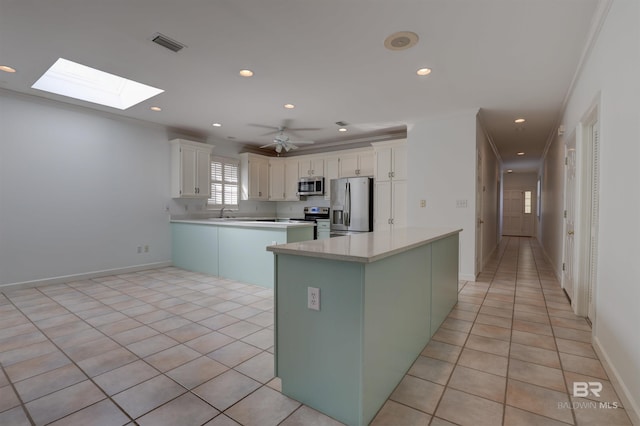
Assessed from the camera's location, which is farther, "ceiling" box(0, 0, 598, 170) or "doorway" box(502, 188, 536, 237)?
"doorway" box(502, 188, 536, 237)

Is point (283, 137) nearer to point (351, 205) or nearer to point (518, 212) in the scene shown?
point (351, 205)

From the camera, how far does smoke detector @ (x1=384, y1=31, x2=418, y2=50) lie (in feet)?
8.16

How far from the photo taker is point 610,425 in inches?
61.5

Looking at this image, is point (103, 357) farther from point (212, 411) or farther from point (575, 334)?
point (575, 334)

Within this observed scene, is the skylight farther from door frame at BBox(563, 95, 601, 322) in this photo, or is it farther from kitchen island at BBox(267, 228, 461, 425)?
door frame at BBox(563, 95, 601, 322)

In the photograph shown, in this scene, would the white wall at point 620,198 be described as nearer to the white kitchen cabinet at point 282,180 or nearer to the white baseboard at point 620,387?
the white baseboard at point 620,387

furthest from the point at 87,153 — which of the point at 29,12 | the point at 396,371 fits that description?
the point at 396,371

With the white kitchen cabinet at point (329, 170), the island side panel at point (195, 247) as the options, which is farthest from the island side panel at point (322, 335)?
the white kitchen cabinet at point (329, 170)

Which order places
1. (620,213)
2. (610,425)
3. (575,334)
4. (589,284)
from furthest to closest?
(589,284), (575,334), (620,213), (610,425)

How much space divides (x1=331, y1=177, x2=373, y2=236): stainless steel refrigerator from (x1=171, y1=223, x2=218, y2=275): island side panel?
245 cm

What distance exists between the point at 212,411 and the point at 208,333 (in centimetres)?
112

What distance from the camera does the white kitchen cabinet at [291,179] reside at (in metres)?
7.27

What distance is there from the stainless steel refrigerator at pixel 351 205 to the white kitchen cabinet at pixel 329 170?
28 cm

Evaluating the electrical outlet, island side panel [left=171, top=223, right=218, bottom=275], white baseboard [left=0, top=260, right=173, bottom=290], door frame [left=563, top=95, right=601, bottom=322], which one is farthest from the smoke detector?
white baseboard [left=0, top=260, right=173, bottom=290]
